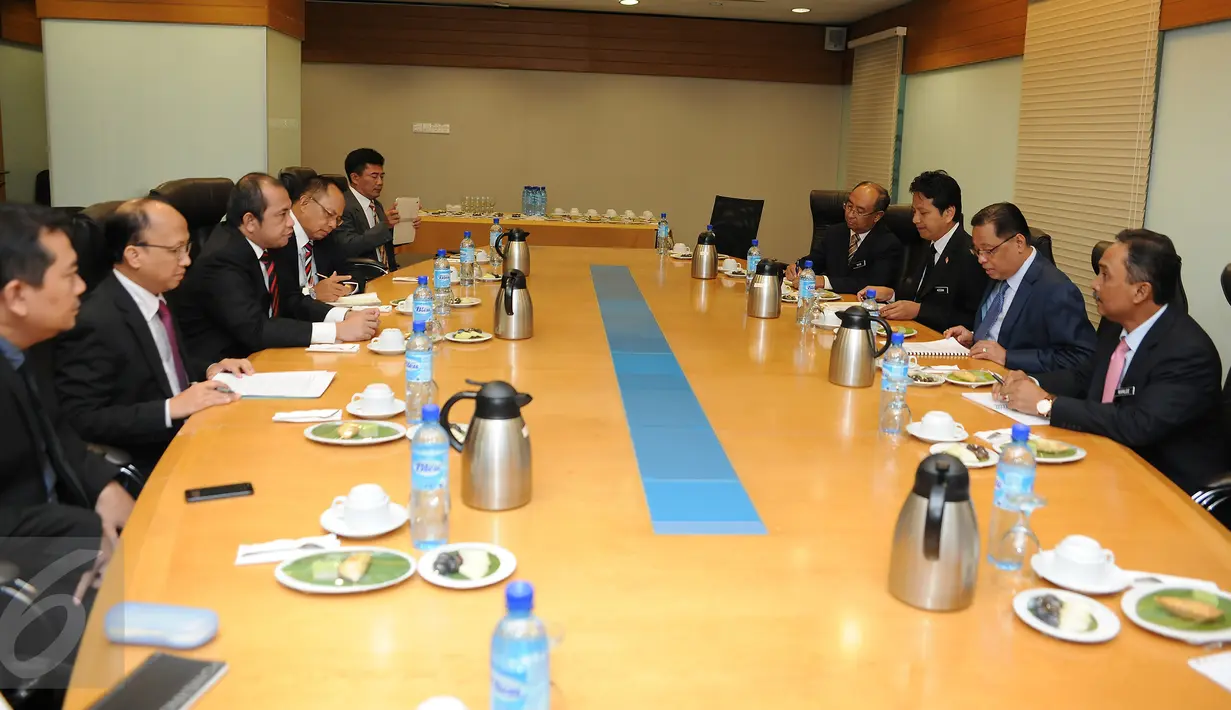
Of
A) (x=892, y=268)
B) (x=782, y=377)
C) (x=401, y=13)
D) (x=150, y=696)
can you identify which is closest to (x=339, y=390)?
(x=782, y=377)

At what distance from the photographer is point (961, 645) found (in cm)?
145

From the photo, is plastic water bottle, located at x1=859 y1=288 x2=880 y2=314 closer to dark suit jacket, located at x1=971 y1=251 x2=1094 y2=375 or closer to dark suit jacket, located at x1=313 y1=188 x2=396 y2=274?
dark suit jacket, located at x1=971 y1=251 x2=1094 y2=375

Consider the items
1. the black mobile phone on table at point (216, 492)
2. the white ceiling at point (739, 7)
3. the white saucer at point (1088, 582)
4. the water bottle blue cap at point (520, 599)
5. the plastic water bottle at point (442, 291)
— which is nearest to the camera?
the water bottle blue cap at point (520, 599)

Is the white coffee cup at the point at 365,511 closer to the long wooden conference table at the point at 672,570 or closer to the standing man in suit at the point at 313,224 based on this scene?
the long wooden conference table at the point at 672,570

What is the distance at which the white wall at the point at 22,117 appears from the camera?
856 cm

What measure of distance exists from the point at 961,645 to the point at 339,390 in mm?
1803

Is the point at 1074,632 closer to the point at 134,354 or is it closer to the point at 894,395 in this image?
the point at 894,395

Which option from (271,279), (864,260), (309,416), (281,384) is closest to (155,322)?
→ (281,384)

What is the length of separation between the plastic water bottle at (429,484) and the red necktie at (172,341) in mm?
1494

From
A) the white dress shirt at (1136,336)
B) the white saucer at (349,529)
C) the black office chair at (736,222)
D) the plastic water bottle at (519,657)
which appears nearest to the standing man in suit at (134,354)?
the white saucer at (349,529)

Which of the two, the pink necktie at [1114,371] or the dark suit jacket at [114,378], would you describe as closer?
the dark suit jacket at [114,378]

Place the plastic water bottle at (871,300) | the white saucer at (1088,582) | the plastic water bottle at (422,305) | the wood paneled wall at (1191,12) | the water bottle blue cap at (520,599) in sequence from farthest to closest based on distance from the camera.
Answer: the wood paneled wall at (1191,12) < the plastic water bottle at (871,300) < the plastic water bottle at (422,305) < the white saucer at (1088,582) < the water bottle blue cap at (520,599)

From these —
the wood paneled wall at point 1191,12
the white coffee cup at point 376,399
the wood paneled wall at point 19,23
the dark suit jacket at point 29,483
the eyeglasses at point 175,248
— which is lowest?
the dark suit jacket at point 29,483

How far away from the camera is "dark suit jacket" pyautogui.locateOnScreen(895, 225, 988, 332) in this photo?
4.46 m
